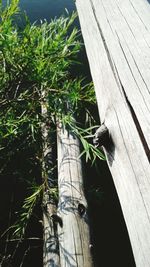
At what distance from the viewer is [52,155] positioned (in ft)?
8.80

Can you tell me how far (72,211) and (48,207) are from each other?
43 centimetres

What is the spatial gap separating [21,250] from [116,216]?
0.92 metres

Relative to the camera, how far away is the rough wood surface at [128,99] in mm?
Answer: 780

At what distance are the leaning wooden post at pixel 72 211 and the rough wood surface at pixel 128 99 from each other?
68cm

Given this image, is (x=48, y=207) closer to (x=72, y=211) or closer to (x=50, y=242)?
(x=50, y=242)

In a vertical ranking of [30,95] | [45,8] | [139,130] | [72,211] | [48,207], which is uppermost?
[45,8]

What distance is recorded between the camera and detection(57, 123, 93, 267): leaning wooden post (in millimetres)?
1462

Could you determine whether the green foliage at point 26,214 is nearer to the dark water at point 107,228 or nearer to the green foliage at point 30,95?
the green foliage at point 30,95

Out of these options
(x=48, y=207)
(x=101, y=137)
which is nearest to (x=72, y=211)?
(x=48, y=207)

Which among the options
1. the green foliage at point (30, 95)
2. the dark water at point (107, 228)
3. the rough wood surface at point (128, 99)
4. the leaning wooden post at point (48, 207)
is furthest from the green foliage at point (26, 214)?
the rough wood surface at point (128, 99)

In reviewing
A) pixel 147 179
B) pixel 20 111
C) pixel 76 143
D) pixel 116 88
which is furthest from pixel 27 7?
pixel 147 179

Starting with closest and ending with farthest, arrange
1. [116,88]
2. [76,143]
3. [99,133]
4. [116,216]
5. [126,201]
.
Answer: [126,201] < [99,133] < [116,88] < [76,143] < [116,216]

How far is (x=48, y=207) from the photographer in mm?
2080

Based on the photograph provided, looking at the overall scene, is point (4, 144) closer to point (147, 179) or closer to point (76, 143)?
point (76, 143)
